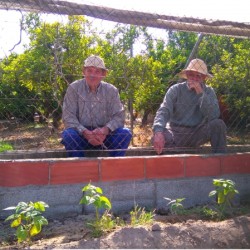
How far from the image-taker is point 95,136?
3643mm

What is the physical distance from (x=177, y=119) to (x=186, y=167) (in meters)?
0.94

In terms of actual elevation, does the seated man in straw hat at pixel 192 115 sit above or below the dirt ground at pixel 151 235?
above

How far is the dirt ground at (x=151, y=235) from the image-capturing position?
2439 millimetres

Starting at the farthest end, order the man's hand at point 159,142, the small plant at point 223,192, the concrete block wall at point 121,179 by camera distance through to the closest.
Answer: the man's hand at point 159,142 → the concrete block wall at point 121,179 → the small plant at point 223,192

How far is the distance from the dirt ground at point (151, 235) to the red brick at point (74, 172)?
32 cm

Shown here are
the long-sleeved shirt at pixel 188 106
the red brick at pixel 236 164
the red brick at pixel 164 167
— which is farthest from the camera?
the long-sleeved shirt at pixel 188 106

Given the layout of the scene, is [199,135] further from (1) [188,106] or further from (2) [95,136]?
(2) [95,136]

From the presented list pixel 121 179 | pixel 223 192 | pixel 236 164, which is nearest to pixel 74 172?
pixel 121 179

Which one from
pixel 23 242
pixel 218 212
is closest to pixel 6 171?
pixel 23 242

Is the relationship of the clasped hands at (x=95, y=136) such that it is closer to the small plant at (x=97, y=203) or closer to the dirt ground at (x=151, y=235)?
the dirt ground at (x=151, y=235)

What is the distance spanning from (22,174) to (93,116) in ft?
3.69

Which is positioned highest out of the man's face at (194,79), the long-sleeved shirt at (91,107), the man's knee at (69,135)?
the man's face at (194,79)

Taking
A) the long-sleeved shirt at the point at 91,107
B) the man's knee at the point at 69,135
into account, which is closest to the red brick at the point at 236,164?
the long-sleeved shirt at the point at 91,107

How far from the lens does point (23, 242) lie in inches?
98.6
